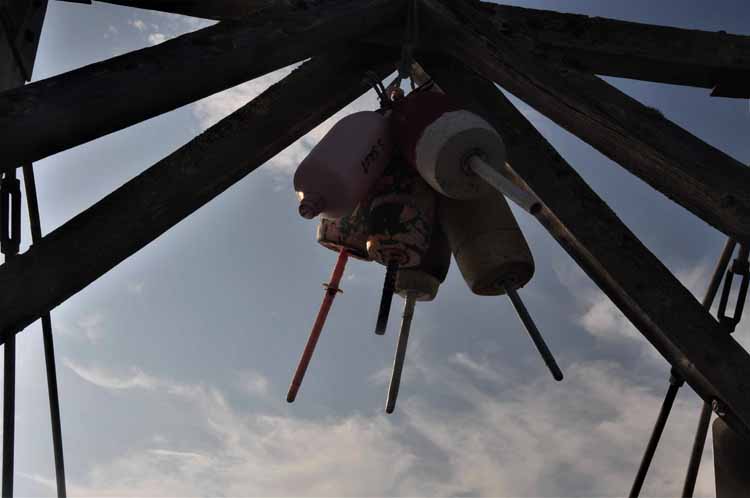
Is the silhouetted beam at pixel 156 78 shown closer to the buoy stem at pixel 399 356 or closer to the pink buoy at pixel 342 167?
the pink buoy at pixel 342 167

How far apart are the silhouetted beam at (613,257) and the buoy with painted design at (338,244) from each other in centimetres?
48

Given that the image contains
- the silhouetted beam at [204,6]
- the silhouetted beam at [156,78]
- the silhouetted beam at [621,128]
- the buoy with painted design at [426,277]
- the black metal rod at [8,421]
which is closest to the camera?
the silhouetted beam at [156,78]

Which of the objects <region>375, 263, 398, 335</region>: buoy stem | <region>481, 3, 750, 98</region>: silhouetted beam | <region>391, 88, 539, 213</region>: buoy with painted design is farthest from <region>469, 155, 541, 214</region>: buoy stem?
<region>481, 3, 750, 98</region>: silhouetted beam

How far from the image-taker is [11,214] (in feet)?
7.17

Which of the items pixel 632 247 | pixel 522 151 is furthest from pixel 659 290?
pixel 522 151

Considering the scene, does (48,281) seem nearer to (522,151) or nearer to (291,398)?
(291,398)

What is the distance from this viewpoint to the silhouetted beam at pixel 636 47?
263cm

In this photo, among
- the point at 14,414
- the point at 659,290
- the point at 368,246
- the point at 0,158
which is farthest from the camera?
the point at 368,246

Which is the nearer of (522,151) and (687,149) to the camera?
(687,149)

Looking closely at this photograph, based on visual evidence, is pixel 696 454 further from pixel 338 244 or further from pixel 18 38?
pixel 18 38

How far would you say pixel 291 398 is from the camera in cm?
232

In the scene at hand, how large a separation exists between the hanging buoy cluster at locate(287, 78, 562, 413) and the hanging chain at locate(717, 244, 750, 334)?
0.69 metres

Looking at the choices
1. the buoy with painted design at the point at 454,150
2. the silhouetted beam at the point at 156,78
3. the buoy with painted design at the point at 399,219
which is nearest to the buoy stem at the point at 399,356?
the buoy with painted design at the point at 399,219

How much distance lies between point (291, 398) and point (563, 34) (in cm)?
140
